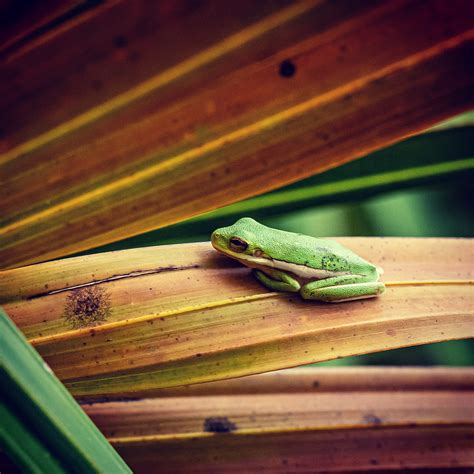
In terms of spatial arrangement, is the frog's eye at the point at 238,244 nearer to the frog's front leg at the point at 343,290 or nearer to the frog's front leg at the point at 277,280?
the frog's front leg at the point at 277,280

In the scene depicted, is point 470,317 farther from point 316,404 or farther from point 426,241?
point 316,404

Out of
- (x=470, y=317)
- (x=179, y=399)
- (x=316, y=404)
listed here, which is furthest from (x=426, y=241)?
(x=179, y=399)

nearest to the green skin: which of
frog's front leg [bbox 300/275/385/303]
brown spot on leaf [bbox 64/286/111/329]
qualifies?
frog's front leg [bbox 300/275/385/303]

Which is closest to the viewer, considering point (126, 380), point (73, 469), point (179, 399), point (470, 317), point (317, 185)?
point (73, 469)

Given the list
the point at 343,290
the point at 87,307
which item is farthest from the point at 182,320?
the point at 343,290

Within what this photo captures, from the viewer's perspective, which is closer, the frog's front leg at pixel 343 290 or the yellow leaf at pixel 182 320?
the yellow leaf at pixel 182 320

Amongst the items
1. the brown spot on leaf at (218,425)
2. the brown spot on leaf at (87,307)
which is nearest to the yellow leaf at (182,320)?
the brown spot on leaf at (87,307)

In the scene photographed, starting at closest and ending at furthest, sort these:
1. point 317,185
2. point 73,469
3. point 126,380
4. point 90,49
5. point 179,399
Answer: point 73,469 < point 90,49 < point 126,380 < point 179,399 < point 317,185
